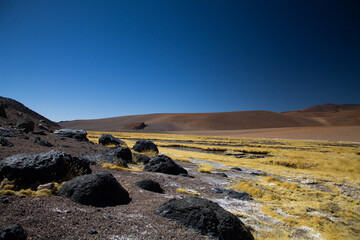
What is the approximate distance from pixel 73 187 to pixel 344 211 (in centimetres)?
946


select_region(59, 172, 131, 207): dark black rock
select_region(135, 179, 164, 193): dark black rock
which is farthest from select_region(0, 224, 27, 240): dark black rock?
select_region(135, 179, 164, 193): dark black rock

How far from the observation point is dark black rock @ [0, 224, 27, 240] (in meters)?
3.04

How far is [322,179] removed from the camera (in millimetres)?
12844

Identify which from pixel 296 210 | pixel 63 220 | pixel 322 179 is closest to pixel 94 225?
pixel 63 220

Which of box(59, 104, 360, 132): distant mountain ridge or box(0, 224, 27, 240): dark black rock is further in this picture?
box(59, 104, 360, 132): distant mountain ridge

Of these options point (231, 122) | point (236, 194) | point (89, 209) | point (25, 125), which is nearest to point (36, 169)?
point (89, 209)

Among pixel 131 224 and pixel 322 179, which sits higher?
pixel 131 224

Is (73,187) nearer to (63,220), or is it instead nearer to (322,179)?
(63,220)

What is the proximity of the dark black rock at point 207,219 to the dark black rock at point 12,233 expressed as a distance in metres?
2.84

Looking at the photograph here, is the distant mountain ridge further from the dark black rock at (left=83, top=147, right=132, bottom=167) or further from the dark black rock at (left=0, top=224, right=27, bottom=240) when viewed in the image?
the dark black rock at (left=0, top=224, right=27, bottom=240)

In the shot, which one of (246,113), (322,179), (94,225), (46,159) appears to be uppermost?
(246,113)

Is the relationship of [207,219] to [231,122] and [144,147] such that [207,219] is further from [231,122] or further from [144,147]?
[231,122]

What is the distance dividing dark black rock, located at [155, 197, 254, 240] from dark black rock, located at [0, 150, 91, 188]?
371cm

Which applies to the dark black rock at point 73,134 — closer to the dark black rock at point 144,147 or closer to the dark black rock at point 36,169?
the dark black rock at point 144,147
